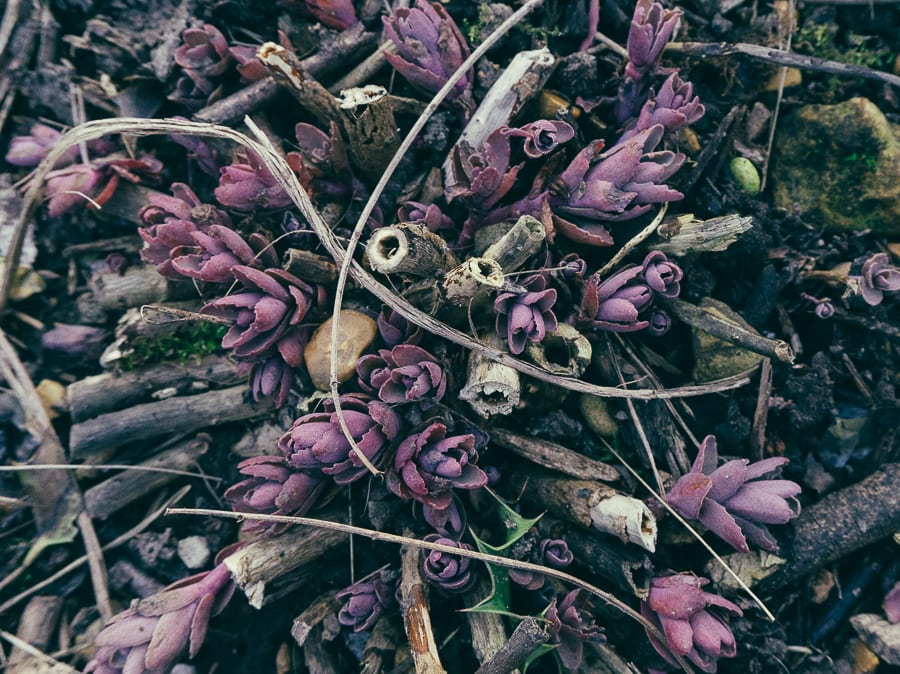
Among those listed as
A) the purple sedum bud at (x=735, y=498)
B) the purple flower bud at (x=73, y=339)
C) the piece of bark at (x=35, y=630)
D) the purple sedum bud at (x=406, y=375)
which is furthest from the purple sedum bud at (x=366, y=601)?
the purple flower bud at (x=73, y=339)

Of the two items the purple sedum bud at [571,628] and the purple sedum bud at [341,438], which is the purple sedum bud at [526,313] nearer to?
the purple sedum bud at [341,438]

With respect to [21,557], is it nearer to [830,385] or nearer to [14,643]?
[14,643]

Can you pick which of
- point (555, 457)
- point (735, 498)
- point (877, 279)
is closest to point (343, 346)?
point (555, 457)

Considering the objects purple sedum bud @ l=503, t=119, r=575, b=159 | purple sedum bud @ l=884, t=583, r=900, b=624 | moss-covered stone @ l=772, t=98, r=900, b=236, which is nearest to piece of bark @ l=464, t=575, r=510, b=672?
purple sedum bud @ l=884, t=583, r=900, b=624

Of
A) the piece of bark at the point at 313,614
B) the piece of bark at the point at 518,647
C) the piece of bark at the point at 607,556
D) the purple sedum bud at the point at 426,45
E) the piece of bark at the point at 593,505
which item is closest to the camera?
the piece of bark at the point at 518,647

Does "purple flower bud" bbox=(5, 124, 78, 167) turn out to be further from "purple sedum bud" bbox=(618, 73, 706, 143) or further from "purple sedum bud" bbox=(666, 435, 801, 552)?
"purple sedum bud" bbox=(666, 435, 801, 552)

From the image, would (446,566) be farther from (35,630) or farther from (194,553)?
(35,630)
